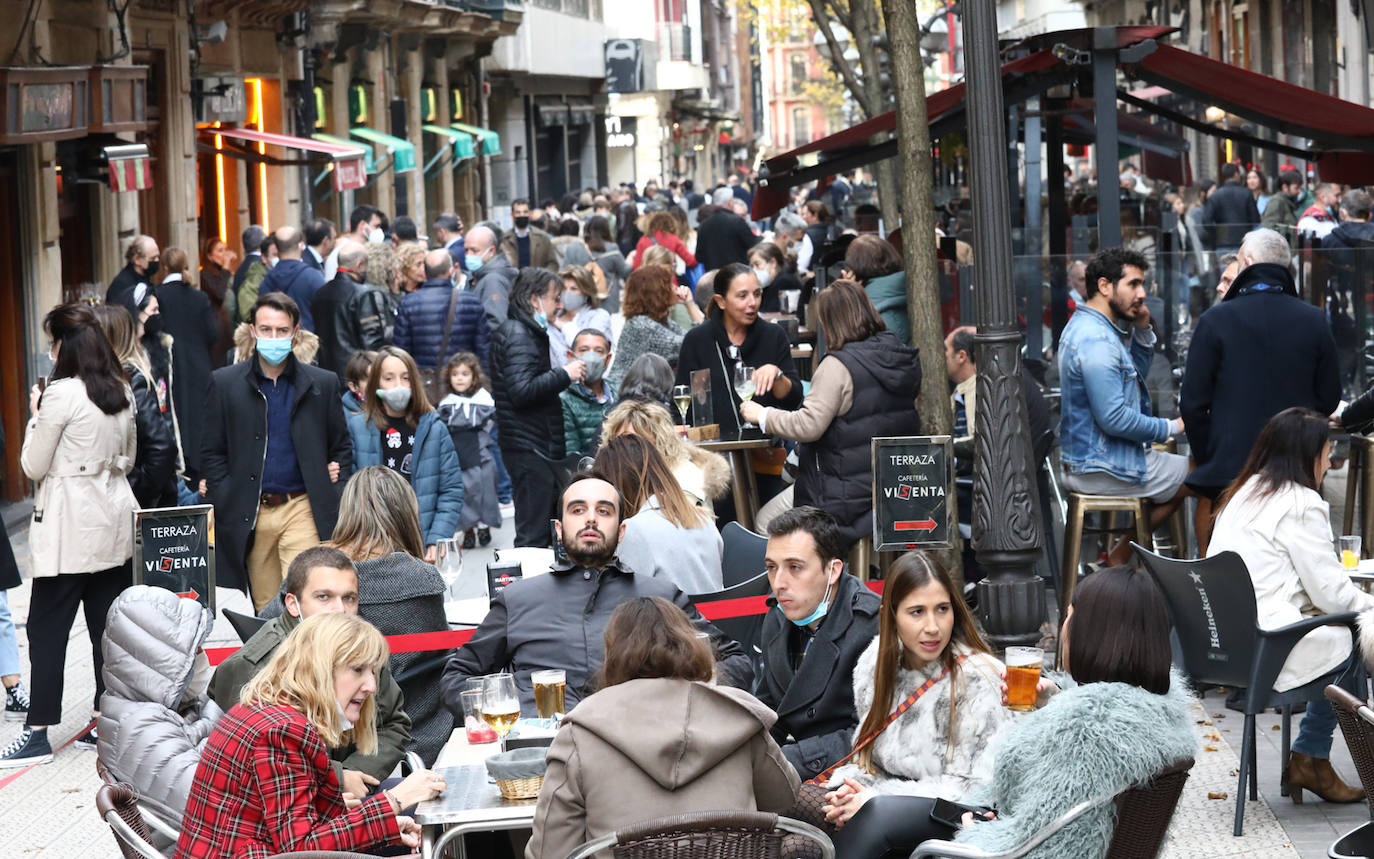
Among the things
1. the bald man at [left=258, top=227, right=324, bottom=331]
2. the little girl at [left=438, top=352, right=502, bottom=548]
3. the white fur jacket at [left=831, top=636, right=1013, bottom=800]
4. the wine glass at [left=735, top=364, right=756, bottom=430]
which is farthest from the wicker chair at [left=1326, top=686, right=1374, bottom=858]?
the bald man at [left=258, top=227, right=324, bottom=331]

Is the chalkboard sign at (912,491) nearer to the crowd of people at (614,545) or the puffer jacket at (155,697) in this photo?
the crowd of people at (614,545)

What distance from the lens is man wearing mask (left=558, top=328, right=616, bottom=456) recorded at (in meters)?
10.7

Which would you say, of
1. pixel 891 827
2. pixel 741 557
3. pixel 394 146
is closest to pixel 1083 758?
pixel 891 827

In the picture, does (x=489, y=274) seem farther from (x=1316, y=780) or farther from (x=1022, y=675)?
(x=1022, y=675)

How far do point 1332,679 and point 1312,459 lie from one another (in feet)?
2.60

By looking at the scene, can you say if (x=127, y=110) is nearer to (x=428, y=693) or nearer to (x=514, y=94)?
(x=428, y=693)

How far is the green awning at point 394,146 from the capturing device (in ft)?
97.4

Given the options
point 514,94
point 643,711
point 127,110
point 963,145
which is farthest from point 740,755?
point 514,94

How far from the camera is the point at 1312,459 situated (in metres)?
6.67

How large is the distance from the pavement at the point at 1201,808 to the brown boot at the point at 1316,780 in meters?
0.04

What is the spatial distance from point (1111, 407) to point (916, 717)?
4.01 m

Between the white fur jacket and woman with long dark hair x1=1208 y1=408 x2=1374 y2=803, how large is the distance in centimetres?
194

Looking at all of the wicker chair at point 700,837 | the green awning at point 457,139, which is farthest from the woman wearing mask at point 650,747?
the green awning at point 457,139

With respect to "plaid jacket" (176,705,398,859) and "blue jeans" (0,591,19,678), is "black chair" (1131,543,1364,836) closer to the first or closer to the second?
"plaid jacket" (176,705,398,859)
